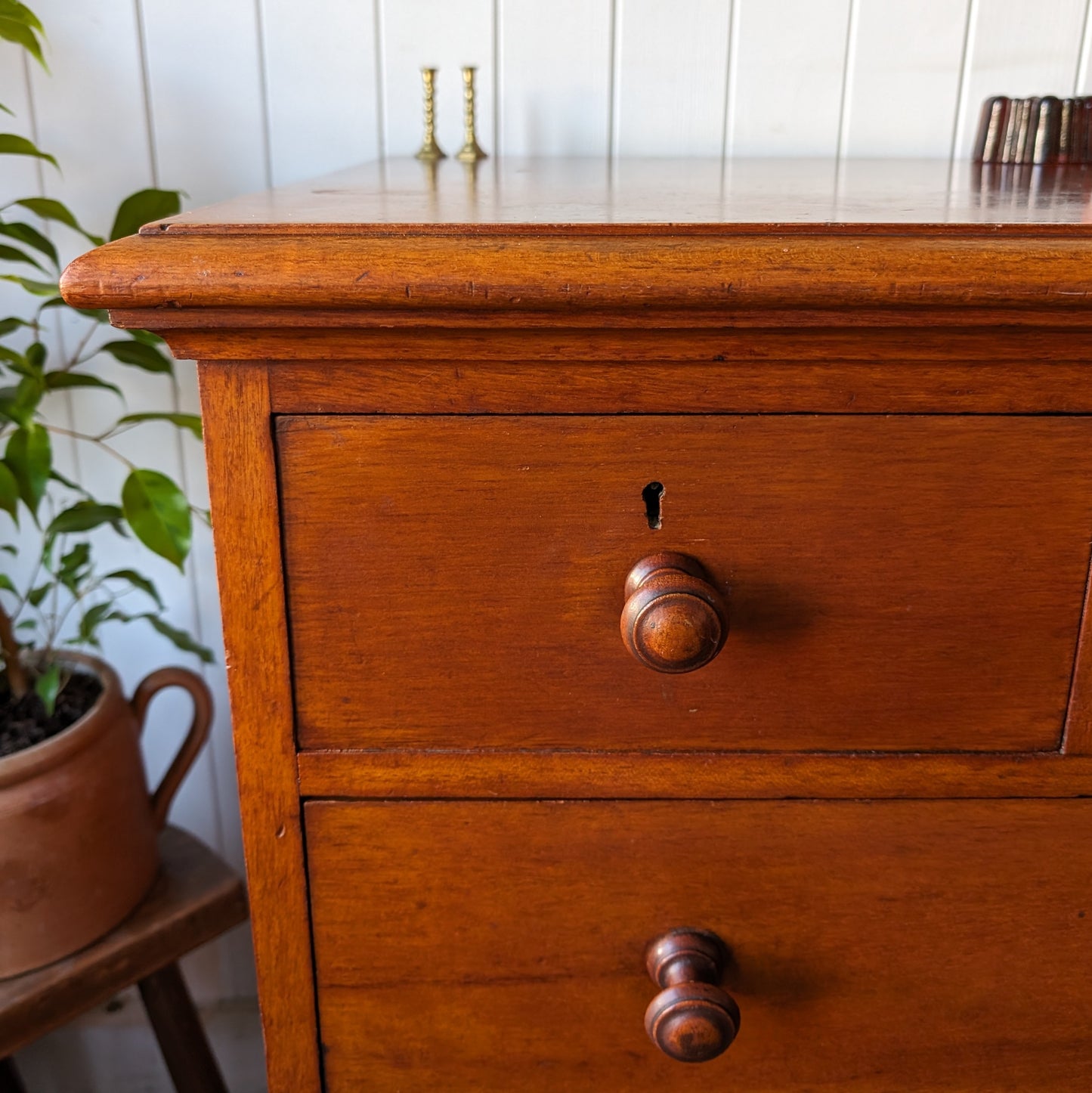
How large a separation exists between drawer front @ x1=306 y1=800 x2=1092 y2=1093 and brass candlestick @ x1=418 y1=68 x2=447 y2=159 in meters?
0.60

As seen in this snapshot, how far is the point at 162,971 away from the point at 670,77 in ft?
3.13

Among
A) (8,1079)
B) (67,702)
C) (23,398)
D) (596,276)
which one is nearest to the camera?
(596,276)

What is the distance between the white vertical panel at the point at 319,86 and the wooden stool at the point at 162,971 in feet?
2.19

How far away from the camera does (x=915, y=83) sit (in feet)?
3.20

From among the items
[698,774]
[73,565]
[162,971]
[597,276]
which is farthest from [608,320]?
[162,971]

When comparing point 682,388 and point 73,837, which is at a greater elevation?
point 682,388

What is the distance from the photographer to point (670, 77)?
981 millimetres

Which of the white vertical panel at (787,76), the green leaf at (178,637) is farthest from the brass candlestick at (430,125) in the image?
the green leaf at (178,637)

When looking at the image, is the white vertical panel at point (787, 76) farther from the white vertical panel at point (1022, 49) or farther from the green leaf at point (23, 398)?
the green leaf at point (23, 398)

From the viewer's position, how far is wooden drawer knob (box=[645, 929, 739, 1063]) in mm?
518

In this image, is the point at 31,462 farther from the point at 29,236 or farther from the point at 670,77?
the point at 670,77

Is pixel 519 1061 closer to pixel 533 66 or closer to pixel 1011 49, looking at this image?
pixel 533 66

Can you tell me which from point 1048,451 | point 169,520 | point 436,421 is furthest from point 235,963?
point 1048,451

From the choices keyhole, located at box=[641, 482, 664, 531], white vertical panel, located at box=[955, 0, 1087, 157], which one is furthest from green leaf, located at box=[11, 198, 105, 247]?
white vertical panel, located at box=[955, 0, 1087, 157]
